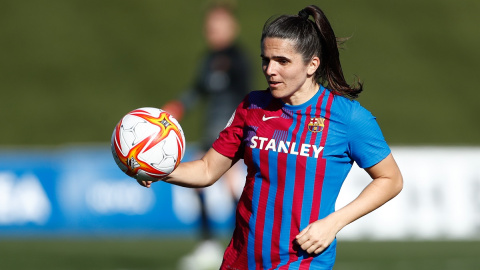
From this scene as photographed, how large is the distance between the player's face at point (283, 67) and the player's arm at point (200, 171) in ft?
1.83

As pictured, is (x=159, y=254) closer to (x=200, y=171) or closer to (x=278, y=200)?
(x=200, y=171)

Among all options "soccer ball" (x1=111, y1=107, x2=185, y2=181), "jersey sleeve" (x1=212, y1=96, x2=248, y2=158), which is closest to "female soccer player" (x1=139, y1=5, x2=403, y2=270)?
"jersey sleeve" (x1=212, y1=96, x2=248, y2=158)

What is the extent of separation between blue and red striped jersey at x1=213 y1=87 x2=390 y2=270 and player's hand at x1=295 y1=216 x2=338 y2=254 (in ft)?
0.34

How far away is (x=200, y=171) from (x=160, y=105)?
586 inches

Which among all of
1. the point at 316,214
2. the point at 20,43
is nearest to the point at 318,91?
the point at 316,214

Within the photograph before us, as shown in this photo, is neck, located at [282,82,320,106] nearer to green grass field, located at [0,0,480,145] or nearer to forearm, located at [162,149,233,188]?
forearm, located at [162,149,233,188]

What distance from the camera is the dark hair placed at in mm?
4102

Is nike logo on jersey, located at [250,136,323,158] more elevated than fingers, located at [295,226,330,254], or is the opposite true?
nike logo on jersey, located at [250,136,323,158]

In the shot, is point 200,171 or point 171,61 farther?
point 171,61

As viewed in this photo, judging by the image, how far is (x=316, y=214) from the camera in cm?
410

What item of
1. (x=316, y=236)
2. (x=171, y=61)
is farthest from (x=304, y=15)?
(x=171, y=61)

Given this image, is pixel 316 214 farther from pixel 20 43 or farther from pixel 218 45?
pixel 20 43

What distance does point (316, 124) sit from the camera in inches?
164

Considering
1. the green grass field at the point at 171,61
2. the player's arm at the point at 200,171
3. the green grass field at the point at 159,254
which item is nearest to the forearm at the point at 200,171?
the player's arm at the point at 200,171
